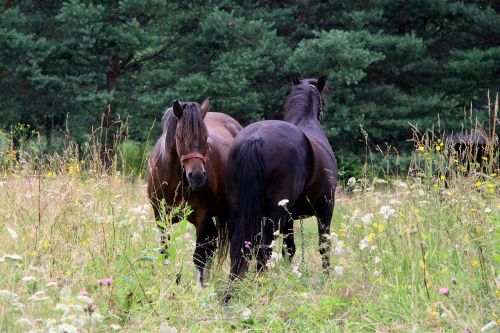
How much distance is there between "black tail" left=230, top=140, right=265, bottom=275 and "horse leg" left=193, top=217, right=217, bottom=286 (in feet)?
1.83

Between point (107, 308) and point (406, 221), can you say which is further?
point (406, 221)

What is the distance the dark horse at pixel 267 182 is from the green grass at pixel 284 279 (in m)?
0.29

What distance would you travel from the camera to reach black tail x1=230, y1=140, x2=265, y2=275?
18.1ft

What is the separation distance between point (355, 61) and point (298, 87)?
8.79 meters

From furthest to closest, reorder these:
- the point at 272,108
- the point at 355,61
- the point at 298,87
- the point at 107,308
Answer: the point at 272,108, the point at 355,61, the point at 298,87, the point at 107,308

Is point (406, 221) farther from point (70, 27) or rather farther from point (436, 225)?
point (70, 27)

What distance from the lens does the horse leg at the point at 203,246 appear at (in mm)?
6102

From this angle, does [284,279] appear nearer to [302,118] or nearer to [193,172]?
[193,172]

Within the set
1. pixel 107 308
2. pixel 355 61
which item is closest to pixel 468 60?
pixel 355 61

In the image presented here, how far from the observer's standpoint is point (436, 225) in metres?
5.39

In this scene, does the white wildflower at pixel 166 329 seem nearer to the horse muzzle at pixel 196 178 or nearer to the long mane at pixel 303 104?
the horse muzzle at pixel 196 178

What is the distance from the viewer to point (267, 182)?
571 centimetres

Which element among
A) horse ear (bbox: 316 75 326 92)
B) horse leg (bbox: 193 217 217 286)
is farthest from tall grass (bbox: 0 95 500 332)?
horse ear (bbox: 316 75 326 92)

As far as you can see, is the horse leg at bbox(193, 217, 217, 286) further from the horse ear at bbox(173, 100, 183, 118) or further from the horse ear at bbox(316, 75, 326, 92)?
the horse ear at bbox(316, 75, 326, 92)
